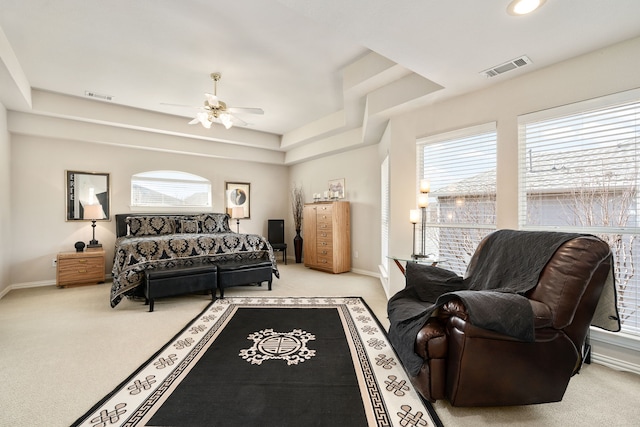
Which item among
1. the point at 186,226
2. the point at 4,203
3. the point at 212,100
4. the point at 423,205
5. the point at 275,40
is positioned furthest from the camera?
the point at 186,226

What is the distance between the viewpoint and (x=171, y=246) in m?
3.98

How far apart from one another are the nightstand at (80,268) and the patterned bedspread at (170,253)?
0.82 metres

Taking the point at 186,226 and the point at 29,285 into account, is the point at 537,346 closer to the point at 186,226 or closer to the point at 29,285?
the point at 186,226

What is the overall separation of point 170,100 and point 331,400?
15.4ft

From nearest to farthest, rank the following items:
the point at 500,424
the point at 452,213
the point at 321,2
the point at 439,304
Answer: the point at 500,424, the point at 439,304, the point at 321,2, the point at 452,213

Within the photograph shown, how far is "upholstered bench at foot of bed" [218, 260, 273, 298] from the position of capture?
3971 millimetres

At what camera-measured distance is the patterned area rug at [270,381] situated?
162cm

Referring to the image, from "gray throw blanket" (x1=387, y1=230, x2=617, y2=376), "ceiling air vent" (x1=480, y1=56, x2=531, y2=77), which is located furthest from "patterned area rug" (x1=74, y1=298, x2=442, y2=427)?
"ceiling air vent" (x1=480, y1=56, x2=531, y2=77)

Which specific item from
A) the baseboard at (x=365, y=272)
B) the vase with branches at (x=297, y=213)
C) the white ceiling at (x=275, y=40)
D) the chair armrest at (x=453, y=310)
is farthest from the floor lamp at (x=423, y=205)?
the vase with branches at (x=297, y=213)

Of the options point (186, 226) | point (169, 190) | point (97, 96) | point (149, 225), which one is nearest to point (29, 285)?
point (149, 225)

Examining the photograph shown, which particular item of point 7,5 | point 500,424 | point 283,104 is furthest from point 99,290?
point 500,424

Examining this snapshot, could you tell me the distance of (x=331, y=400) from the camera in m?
1.77

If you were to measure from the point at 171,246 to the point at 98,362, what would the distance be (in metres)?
1.90

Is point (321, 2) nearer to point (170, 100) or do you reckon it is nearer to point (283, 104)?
point (283, 104)
